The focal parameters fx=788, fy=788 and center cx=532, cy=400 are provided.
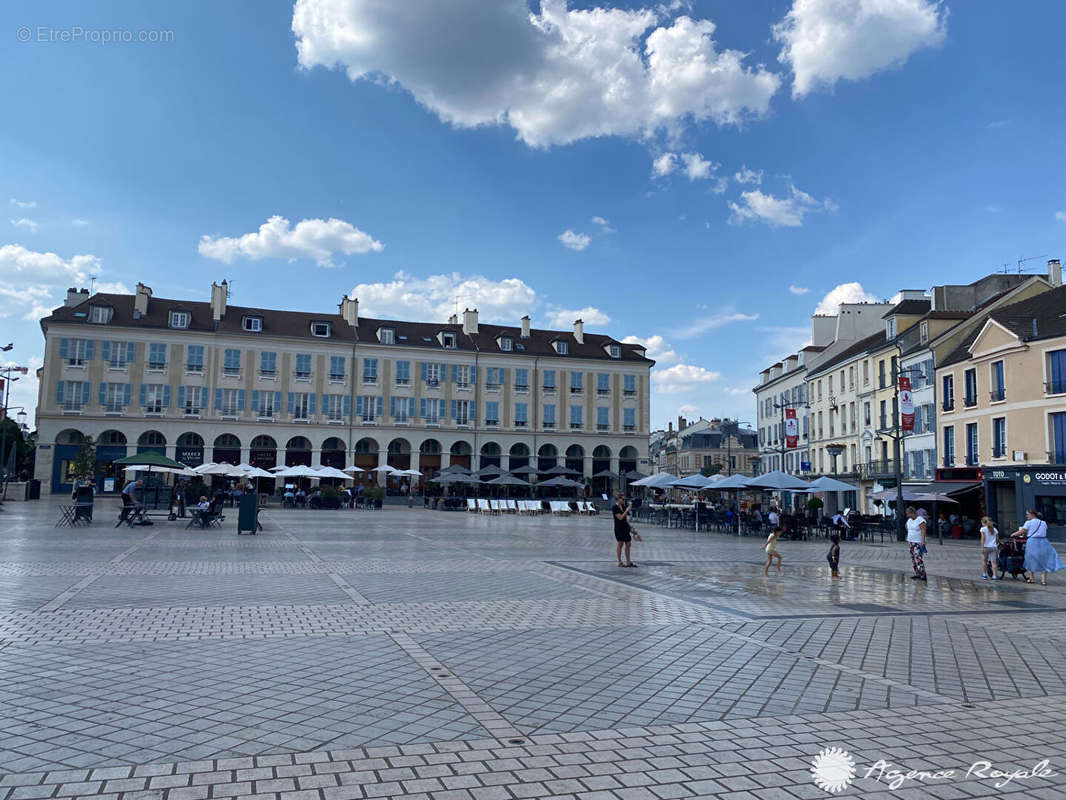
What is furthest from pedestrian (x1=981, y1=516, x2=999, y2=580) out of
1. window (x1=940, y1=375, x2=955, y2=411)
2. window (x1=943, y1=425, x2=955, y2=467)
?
window (x1=940, y1=375, x2=955, y2=411)

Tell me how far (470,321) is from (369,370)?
34.0 feet

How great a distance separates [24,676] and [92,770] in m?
2.70

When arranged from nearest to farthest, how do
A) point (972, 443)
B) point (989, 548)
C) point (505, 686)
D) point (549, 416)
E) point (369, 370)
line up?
point (505, 686), point (989, 548), point (972, 443), point (369, 370), point (549, 416)

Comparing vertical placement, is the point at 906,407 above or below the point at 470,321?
Result: below

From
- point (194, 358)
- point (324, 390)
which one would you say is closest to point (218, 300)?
point (194, 358)

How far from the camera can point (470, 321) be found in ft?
219

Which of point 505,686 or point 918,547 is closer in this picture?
point 505,686

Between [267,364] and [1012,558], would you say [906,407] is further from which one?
[267,364]

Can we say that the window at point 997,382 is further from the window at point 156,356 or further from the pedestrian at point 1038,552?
the window at point 156,356

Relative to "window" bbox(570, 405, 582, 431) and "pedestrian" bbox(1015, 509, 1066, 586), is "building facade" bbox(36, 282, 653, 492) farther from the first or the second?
"pedestrian" bbox(1015, 509, 1066, 586)

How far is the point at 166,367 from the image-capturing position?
56531 millimetres

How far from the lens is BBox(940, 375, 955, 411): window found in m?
38.6

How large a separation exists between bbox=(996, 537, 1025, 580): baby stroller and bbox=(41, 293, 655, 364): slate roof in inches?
1933

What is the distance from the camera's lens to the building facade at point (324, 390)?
180 ft
